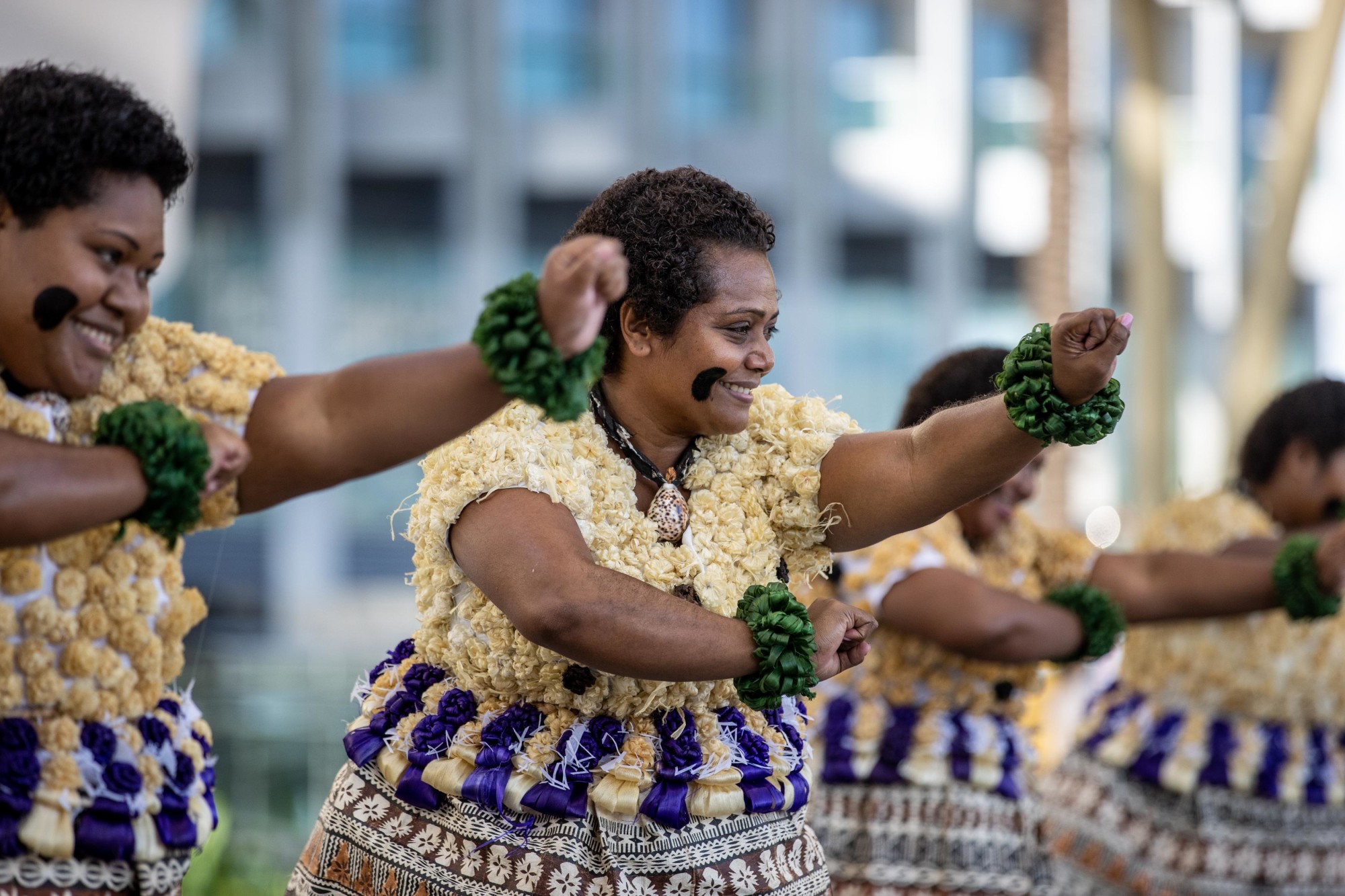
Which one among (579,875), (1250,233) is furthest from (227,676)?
(1250,233)

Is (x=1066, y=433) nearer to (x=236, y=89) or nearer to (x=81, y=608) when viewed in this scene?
(x=81, y=608)

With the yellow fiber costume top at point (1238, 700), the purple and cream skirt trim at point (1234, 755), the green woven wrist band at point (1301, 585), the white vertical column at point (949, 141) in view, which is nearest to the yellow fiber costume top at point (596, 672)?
the green woven wrist band at point (1301, 585)

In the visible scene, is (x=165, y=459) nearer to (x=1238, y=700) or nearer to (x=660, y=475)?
(x=660, y=475)

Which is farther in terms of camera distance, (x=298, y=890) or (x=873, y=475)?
(x=298, y=890)

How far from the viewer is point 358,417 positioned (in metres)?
2.15

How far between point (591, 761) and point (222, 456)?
0.86 meters

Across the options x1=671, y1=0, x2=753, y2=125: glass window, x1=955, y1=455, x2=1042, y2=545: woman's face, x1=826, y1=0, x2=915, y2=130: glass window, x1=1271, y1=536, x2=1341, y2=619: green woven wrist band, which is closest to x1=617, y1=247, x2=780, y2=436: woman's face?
x1=955, y1=455, x2=1042, y2=545: woman's face

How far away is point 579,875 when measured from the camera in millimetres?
2535

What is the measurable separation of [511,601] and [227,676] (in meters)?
4.48

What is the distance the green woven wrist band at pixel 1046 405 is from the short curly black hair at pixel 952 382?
40.8 inches

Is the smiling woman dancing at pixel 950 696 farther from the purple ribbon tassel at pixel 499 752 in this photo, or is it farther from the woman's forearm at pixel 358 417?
the woman's forearm at pixel 358 417

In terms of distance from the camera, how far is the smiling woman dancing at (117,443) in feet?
6.66

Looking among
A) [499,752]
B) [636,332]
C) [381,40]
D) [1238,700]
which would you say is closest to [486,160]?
[381,40]

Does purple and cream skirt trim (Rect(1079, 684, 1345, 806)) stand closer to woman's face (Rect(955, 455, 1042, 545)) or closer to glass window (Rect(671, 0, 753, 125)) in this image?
woman's face (Rect(955, 455, 1042, 545))
